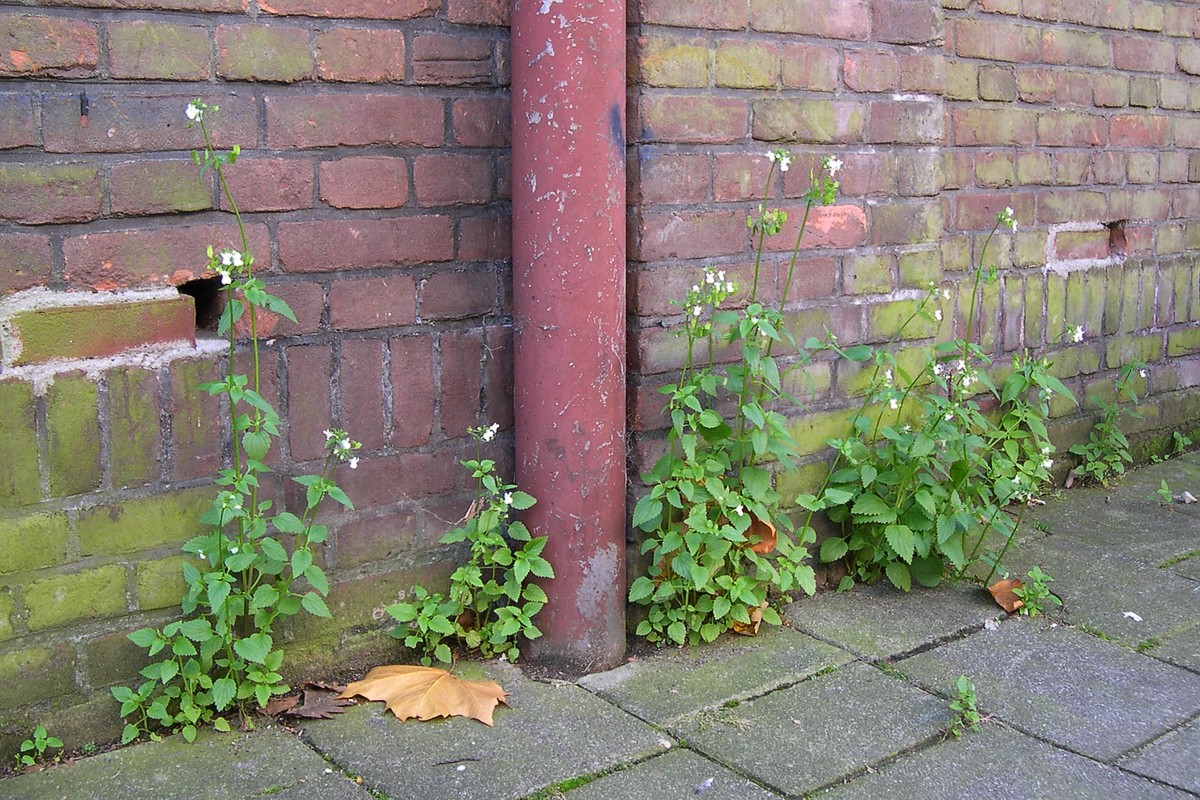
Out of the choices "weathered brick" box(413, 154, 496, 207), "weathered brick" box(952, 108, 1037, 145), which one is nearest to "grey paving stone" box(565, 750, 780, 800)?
Result: "weathered brick" box(413, 154, 496, 207)

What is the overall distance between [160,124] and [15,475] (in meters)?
0.66

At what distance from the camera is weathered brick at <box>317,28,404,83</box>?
2.22 m

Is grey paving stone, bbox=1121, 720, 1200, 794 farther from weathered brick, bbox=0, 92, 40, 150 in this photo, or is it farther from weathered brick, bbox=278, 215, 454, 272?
weathered brick, bbox=0, 92, 40, 150

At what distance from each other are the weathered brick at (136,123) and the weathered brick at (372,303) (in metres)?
0.34

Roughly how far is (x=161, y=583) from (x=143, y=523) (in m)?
0.12

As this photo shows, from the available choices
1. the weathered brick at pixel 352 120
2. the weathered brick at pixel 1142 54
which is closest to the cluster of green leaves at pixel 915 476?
the weathered brick at pixel 352 120

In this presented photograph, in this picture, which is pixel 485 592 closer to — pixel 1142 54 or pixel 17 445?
pixel 17 445

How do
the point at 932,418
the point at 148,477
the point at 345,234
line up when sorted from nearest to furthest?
the point at 148,477 → the point at 345,234 → the point at 932,418

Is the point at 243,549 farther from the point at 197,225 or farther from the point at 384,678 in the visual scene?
the point at 197,225

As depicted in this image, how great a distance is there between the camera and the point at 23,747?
202 cm

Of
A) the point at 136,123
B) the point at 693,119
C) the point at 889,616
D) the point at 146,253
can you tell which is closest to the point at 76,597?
the point at 146,253

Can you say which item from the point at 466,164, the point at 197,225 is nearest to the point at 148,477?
the point at 197,225

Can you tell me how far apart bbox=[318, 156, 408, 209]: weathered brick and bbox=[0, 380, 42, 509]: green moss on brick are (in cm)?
66

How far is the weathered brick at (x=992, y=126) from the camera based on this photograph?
3.49 m
